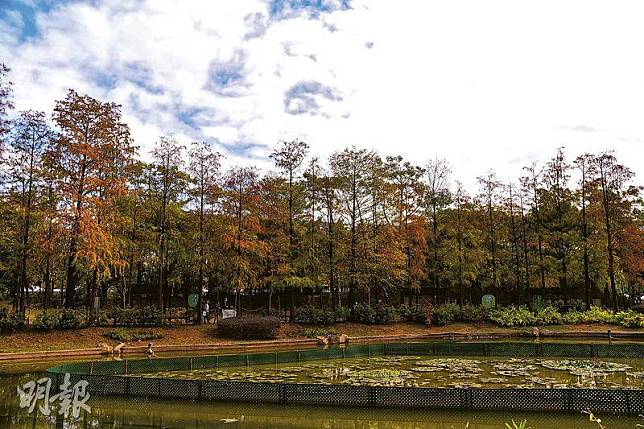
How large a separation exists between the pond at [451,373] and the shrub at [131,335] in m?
9.65

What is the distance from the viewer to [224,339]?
26.7m

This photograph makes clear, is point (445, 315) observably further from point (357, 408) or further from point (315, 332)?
point (357, 408)

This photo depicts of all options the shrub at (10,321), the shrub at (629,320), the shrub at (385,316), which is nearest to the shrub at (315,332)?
the shrub at (385,316)

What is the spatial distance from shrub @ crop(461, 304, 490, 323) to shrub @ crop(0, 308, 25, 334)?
2494cm

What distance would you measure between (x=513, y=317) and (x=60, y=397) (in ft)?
88.7

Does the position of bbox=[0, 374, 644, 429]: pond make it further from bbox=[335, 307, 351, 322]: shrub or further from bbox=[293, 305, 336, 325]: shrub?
bbox=[335, 307, 351, 322]: shrub

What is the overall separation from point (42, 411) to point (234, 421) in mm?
4498

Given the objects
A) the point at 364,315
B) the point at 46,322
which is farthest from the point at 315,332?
the point at 46,322

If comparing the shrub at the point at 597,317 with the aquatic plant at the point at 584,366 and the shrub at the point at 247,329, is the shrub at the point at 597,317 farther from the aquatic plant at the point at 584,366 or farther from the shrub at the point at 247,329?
Answer: the shrub at the point at 247,329

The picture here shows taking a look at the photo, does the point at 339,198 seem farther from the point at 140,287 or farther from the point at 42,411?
the point at 42,411

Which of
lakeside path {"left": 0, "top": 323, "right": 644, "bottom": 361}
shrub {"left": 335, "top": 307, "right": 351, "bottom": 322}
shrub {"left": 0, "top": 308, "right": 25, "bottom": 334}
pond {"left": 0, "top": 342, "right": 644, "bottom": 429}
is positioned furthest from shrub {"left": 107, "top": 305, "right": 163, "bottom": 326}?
shrub {"left": 335, "top": 307, "right": 351, "bottom": 322}

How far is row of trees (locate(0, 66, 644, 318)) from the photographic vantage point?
26281mm

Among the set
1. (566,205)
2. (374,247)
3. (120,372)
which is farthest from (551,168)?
(120,372)

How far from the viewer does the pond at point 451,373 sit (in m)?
14.4
